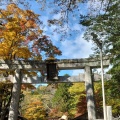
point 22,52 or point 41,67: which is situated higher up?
point 22,52

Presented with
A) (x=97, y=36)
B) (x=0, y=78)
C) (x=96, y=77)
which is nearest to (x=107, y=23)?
(x=97, y=36)

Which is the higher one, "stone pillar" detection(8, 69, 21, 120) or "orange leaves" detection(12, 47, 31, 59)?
"orange leaves" detection(12, 47, 31, 59)

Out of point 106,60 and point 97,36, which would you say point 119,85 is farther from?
point 97,36

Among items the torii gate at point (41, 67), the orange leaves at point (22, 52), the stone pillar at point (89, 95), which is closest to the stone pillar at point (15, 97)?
the torii gate at point (41, 67)

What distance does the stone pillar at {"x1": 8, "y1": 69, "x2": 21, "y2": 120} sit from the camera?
51.7ft

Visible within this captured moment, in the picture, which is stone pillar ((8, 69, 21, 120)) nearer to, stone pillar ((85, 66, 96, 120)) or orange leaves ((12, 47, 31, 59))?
orange leaves ((12, 47, 31, 59))

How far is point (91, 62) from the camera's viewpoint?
1689cm

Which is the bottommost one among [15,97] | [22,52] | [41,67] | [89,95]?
[15,97]

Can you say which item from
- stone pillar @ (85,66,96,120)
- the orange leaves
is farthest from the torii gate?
the orange leaves

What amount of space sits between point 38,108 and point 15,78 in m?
14.4

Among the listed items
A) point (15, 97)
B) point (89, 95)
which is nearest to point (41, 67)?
point (15, 97)

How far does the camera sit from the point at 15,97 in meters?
16.1

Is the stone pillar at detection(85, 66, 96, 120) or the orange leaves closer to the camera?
the stone pillar at detection(85, 66, 96, 120)

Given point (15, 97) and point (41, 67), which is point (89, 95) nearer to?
point (41, 67)
